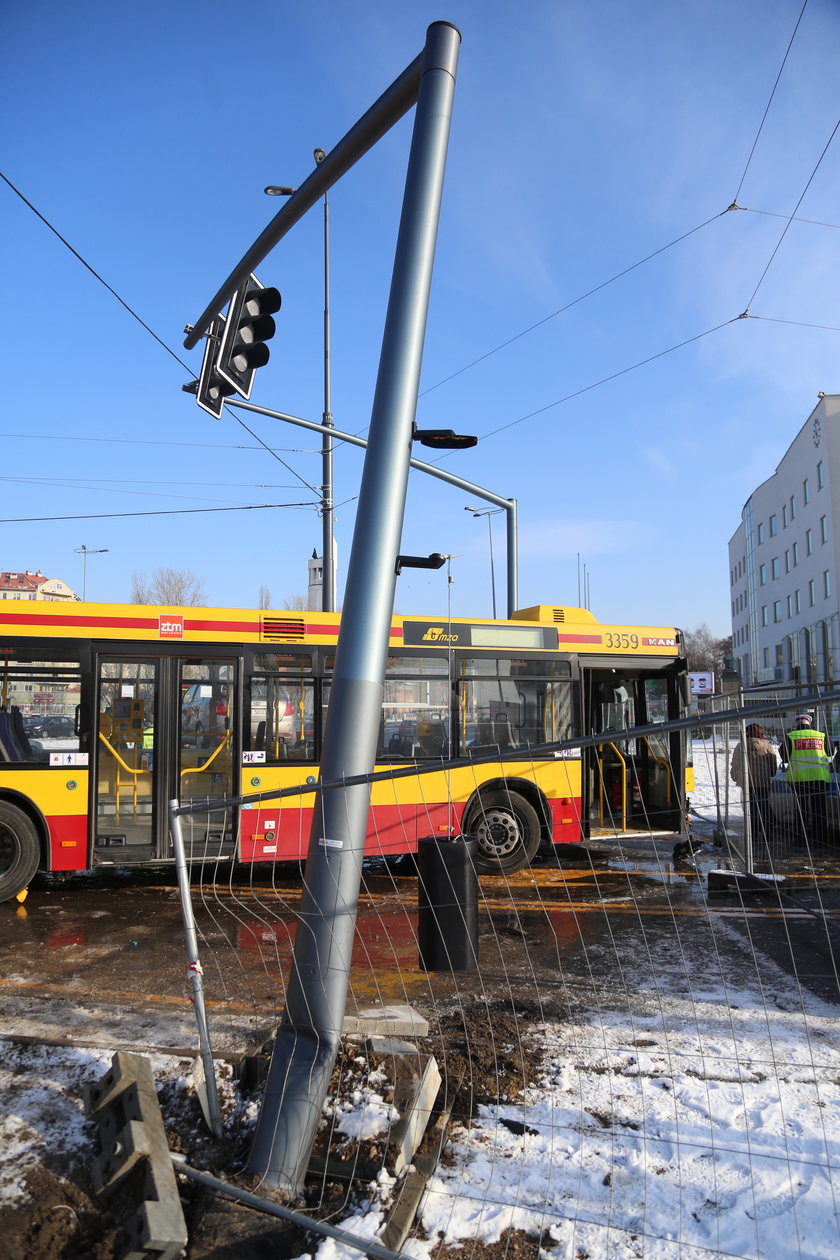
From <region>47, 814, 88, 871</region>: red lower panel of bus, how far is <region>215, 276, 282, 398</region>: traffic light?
491 cm

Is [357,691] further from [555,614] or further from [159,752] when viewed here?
[555,614]

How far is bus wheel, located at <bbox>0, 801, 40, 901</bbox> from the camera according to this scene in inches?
350

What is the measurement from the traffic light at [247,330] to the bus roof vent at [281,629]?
289cm

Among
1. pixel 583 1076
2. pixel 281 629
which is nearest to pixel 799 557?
pixel 281 629

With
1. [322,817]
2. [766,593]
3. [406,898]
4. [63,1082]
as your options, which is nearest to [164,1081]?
[63,1082]

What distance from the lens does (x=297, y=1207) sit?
360 centimetres

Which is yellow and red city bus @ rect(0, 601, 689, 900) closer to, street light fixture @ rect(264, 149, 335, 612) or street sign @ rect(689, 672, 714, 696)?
street light fixture @ rect(264, 149, 335, 612)

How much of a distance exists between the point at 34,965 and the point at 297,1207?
14.7 feet

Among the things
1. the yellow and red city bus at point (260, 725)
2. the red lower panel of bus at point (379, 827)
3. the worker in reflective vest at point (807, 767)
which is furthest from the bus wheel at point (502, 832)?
the worker in reflective vest at point (807, 767)

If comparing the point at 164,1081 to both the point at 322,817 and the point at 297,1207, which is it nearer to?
the point at 297,1207

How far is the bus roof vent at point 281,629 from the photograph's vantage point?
391 inches

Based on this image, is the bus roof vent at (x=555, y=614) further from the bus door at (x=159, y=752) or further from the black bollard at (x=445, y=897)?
the black bollard at (x=445, y=897)

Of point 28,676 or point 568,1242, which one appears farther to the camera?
point 28,676

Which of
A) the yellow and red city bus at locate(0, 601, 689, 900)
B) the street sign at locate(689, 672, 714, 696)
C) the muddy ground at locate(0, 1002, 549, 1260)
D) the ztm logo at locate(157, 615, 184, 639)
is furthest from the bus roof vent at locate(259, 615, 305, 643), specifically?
the street sign at locate(689, 672, 714, 696)
